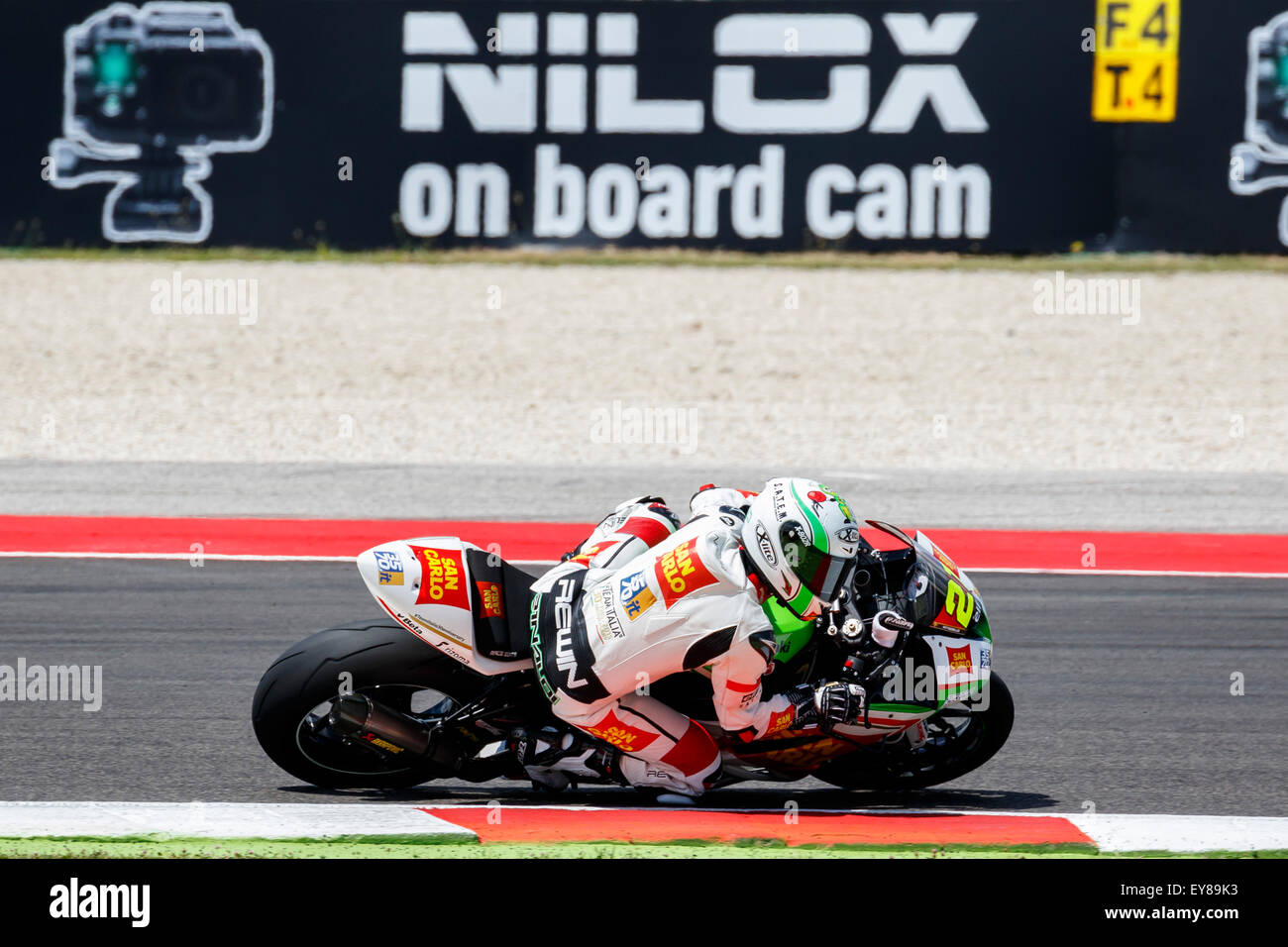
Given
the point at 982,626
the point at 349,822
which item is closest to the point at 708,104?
the point at 982,626

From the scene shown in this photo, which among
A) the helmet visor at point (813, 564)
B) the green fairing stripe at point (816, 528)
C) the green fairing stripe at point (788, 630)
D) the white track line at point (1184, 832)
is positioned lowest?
the white track line at point (1184, 832)

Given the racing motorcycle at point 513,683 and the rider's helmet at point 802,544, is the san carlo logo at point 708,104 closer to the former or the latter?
the racing motorcycle at point 513,683

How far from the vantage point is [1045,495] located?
36.4 ft

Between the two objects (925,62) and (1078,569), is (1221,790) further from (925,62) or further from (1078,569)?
(925,62)

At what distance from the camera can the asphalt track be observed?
560cm

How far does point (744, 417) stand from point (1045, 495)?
331 centimetres

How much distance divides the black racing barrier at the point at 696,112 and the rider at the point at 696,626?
41.0 ft

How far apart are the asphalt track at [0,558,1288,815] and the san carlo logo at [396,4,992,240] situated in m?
9.13

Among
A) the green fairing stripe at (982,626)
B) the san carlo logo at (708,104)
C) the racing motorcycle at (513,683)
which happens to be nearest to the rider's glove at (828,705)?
the racing motorcycle at (513,683)

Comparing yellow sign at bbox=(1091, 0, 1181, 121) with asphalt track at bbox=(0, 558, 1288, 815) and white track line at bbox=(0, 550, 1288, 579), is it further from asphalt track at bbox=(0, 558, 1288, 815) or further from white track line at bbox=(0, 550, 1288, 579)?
asphalt track at bbox=(0, 558, 1288, 815)

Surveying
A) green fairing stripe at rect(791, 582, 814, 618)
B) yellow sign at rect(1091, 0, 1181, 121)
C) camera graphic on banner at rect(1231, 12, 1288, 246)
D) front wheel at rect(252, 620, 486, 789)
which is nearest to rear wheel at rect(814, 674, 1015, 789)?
green fairing stripe at rect(791, 582, 814, 618)

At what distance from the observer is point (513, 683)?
533cm

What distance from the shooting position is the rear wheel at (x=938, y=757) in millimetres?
5531
